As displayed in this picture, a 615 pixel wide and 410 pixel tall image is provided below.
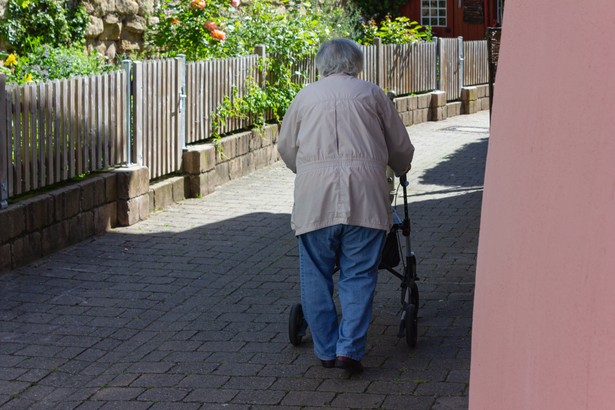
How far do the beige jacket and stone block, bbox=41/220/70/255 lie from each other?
322cm

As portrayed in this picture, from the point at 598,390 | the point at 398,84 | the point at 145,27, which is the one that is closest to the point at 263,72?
the point at 145,27

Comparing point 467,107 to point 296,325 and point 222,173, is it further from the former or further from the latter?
point 296,325

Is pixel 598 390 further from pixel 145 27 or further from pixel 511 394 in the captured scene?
pixel 145 27

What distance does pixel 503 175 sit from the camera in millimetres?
3279

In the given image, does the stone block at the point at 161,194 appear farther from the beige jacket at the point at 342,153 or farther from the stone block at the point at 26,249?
the beige jacket at the point at 342,153

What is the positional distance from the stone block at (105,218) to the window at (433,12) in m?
19.3

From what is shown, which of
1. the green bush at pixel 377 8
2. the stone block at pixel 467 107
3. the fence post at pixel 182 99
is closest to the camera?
the fence post at pixel 182 99

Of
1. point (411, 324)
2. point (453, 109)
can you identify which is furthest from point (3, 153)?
point (453, 109)

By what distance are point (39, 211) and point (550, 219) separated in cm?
Result: 588

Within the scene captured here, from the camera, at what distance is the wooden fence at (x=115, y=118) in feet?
27.1

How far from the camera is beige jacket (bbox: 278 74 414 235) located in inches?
221

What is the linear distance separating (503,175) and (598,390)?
796 millimetres

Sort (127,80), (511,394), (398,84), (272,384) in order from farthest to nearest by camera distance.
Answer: (398,84) < (127,80) < (272,384) < (511,394)

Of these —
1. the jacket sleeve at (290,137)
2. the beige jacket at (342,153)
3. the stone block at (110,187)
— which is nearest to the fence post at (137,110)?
the stone block at (110,187)
